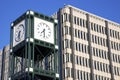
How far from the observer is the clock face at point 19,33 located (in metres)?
59.2

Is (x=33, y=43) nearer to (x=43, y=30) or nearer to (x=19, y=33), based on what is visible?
(x=43, y=30)

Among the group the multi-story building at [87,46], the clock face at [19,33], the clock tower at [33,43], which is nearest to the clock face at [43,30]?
the clock tower at [33,43]

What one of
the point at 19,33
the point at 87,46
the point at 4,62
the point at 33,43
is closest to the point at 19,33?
the point at 19,33

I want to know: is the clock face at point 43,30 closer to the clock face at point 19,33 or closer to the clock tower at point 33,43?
the clock tower at point 33,43

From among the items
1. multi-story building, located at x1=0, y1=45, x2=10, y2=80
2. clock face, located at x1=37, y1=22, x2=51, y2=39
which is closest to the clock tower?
clock face, located at x1=37, y1=22, x2=51, y2=39

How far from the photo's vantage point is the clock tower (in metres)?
56.8

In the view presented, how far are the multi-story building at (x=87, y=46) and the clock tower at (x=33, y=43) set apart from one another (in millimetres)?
36919

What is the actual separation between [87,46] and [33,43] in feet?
159


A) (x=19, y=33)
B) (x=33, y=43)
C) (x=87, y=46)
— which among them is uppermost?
(x=87, y=46)

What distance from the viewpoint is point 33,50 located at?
56875 mm

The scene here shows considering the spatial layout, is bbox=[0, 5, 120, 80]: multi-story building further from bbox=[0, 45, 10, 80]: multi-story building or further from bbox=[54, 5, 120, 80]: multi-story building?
bbox=[0, 45, 10, 80]: multi-story building

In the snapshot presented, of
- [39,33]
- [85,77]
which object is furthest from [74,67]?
[39,33]

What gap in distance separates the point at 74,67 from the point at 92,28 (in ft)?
51.5

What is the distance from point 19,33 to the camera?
5997cm
